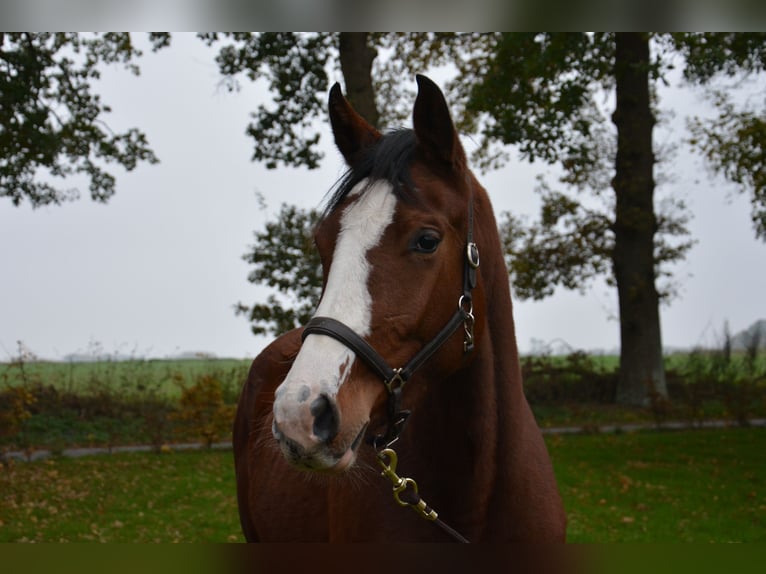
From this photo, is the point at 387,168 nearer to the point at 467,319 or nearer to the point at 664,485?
the point at 467,319

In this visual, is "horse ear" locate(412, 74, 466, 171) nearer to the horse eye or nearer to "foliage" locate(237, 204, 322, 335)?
the horse eye

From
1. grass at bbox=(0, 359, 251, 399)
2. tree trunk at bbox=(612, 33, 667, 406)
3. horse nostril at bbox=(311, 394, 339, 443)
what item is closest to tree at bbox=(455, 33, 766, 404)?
tree trunk at bbox=(612, 33, 667, 406)

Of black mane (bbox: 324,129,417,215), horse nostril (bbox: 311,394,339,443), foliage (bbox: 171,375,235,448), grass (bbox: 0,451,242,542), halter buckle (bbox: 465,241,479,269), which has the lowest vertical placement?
grass (bbox: 0,451,242,542)

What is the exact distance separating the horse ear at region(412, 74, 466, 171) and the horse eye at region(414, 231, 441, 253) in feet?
1.17

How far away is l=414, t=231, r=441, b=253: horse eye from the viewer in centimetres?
256

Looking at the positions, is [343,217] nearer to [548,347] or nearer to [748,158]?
[748,158]

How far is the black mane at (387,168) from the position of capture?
263 centimetres

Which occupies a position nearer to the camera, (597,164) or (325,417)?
(325,417)

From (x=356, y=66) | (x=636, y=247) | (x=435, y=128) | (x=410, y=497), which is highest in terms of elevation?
(x=356, y=66)

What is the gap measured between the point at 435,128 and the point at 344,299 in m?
0.79

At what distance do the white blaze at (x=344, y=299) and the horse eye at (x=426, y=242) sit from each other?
13 centimetres

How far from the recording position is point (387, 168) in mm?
2660

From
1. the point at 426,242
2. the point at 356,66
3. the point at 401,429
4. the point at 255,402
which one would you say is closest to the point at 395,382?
the point at 401,429

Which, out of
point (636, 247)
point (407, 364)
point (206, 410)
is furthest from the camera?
point (636, 247)
